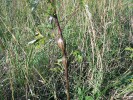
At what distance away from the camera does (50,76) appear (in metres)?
1.76

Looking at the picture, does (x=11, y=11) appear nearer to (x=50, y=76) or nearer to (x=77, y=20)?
(x=77, y=20)

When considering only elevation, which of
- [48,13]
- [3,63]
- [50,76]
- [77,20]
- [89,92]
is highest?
[48,13]

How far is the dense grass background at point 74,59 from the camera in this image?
162cm

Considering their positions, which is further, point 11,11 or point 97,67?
point 11,11

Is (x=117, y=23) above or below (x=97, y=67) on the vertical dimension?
above

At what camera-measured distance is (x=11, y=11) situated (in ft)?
8.17

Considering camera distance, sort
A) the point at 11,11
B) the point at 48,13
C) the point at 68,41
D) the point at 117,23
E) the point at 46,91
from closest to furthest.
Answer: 1. the point at 48,13
2. the point at 46,91
3. the point at 68,41
4. the point at 117,23
5. the point at 11,11

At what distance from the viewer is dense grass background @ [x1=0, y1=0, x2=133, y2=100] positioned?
1.62m

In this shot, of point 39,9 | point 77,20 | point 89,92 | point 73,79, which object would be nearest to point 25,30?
point 39,9

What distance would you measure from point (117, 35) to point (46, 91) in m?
0.78

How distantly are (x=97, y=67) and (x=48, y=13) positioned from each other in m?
0.71

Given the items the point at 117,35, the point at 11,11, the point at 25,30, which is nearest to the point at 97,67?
the point at 117,35

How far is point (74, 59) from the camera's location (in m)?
1.88

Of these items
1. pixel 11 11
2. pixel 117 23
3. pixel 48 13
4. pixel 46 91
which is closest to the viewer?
pixel 48 13
